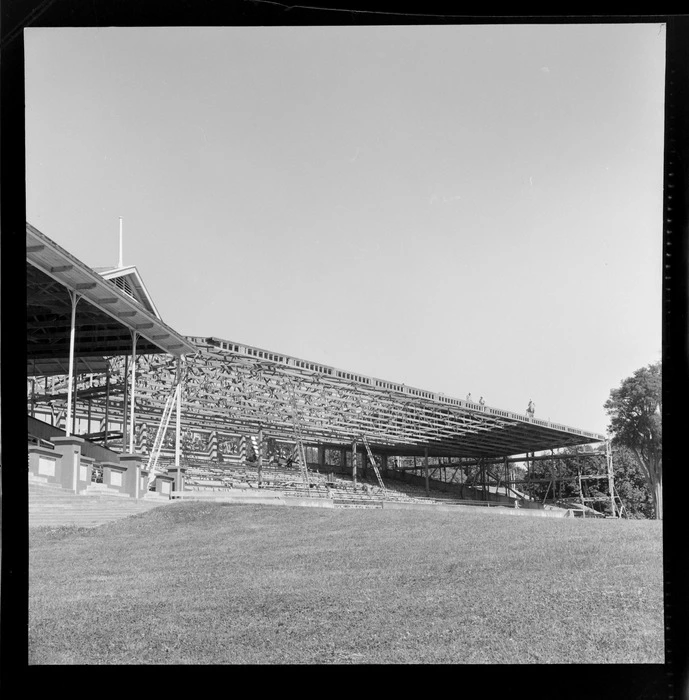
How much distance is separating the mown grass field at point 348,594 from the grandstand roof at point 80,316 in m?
4.93

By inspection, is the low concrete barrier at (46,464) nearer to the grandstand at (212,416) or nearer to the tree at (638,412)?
the grandstand at (212,416)

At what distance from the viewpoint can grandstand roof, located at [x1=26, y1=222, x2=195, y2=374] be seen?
15.5m

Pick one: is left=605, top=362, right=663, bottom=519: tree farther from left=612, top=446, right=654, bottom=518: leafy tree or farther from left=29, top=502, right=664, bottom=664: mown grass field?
left=612, top=446, right=654, bottom=518: leafy tree

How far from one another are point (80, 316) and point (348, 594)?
12.2 metres

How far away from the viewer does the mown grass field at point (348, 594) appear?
853cm

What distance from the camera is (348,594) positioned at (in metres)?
10.7

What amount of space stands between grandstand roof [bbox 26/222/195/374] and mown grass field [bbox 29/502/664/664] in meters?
4.93

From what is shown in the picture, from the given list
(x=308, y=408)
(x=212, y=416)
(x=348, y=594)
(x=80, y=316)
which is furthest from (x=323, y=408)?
(x=348, y=594)

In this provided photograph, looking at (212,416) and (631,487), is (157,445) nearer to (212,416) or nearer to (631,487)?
(212,416)

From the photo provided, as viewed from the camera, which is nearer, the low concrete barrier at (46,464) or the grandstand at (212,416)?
the low concrete barrier at (46,464)

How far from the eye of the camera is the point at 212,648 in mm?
8523

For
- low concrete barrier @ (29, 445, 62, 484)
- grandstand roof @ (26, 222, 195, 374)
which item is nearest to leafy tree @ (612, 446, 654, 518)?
grandstand roof @ (26, 222, 195, 374)

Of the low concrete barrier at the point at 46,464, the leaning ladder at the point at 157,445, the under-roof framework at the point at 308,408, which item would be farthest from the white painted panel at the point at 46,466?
the under-roof framework at the point at 308,408
